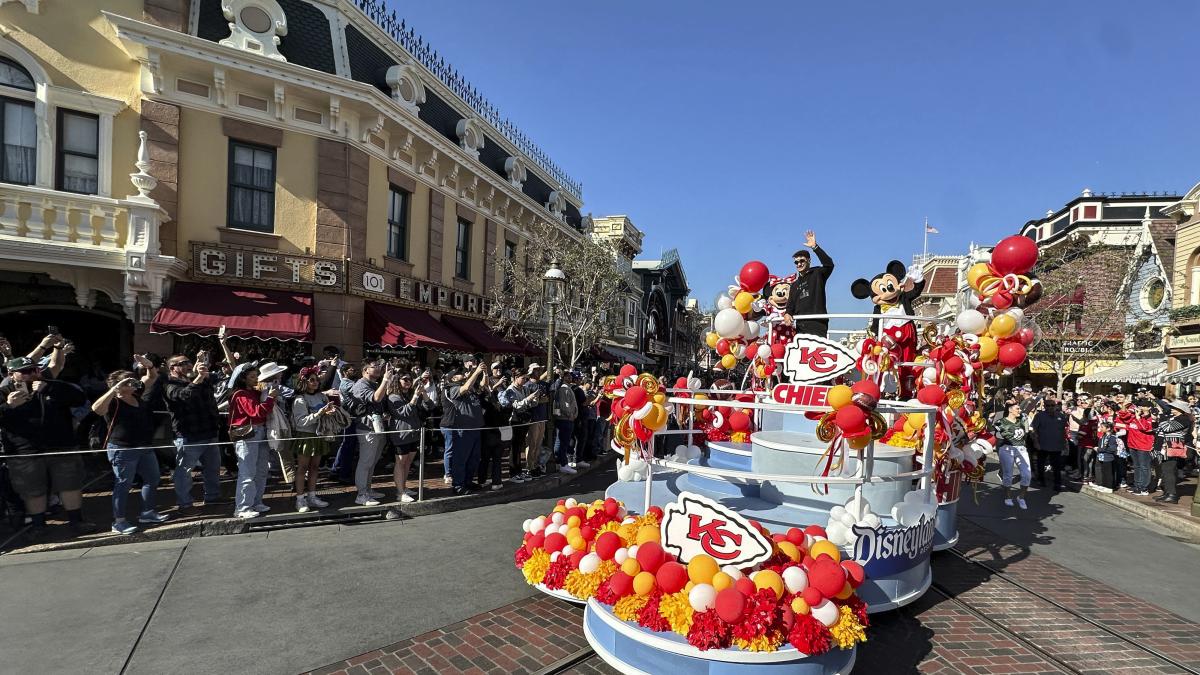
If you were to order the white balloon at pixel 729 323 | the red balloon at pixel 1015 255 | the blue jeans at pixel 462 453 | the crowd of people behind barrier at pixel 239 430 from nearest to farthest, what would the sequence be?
1. the crowd of people behind barrier at pixel 239 430
2. the red balloon at pixel 1015 255
3. the white balloon at pixel 729 323
4. the blue jeans at pixel 462 453

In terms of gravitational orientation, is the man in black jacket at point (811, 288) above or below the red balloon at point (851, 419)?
above

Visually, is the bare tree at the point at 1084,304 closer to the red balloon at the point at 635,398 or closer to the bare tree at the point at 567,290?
the bare tree at the point at 567,290

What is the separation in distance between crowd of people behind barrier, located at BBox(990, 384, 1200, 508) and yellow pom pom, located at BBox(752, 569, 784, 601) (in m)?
8.10

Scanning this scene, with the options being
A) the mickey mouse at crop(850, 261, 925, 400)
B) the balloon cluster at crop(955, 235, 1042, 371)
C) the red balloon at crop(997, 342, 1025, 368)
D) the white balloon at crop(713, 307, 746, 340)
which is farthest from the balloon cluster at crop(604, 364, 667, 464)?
the red balloon at crop(997, 342, 1025, 368)

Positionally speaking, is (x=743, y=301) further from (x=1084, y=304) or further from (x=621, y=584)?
(x=1084, y=304)

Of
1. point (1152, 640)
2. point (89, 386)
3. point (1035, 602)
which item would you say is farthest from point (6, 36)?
point (1152, 640)

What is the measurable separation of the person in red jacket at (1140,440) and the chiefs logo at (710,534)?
1062 cm

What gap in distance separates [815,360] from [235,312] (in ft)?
35.3

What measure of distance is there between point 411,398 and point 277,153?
25.2ft

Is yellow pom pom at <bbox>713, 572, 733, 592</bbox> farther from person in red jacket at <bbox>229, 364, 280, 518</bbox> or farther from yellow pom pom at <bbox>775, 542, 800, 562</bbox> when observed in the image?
person in red jacket at <bbox>229, 364, 280, 518</bbox>

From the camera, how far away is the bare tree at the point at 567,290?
56.3ft

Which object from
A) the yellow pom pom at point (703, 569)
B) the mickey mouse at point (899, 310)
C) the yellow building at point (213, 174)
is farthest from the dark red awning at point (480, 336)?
the yellow pom pom at point (703, 569)

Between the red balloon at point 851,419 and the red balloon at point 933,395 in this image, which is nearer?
the red balloon at point 851,419

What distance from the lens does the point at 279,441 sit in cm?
671
